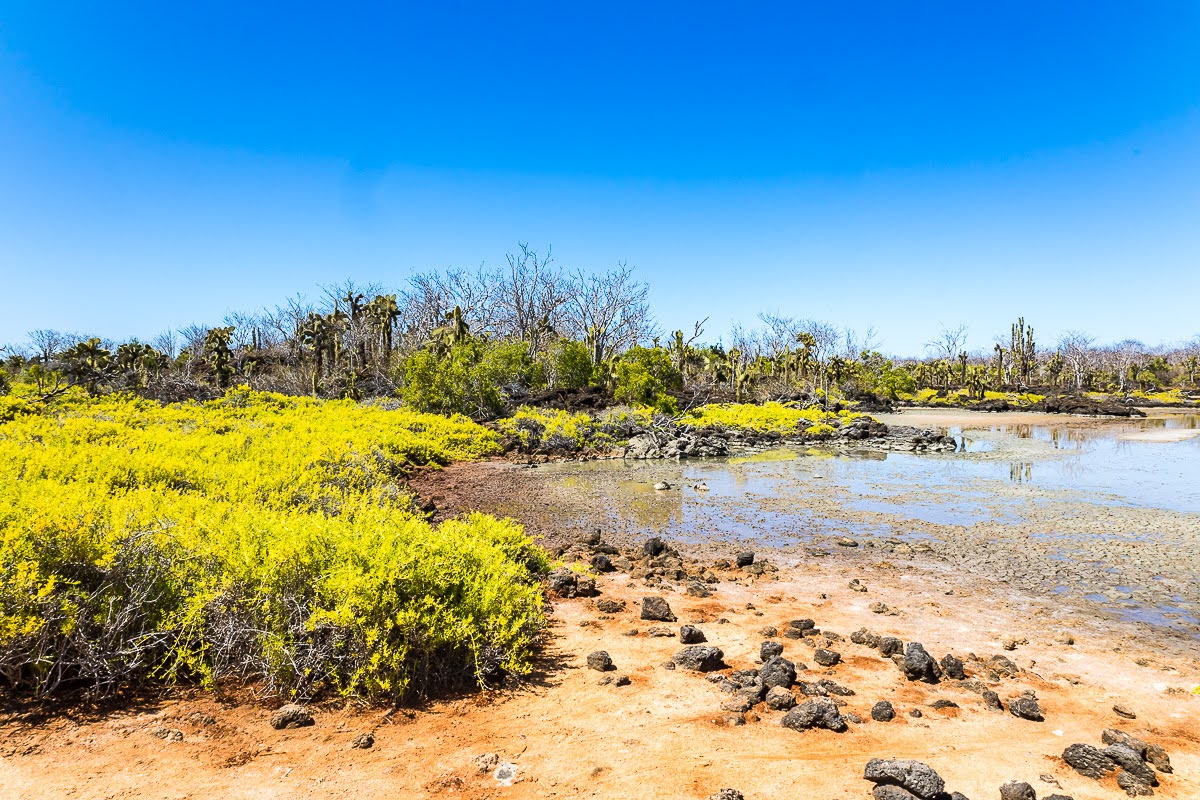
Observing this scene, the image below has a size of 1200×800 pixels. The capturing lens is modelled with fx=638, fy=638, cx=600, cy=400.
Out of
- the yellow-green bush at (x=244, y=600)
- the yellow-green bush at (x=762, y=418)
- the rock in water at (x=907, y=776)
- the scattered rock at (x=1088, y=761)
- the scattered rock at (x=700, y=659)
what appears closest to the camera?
the rock in water at (x=907, y=776)

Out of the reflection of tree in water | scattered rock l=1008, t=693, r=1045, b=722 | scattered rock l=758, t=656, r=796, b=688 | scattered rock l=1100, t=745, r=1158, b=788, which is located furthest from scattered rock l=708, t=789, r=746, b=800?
the reflection of tree in water

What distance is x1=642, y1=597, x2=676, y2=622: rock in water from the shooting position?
6.27 meters

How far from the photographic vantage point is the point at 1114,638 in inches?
232

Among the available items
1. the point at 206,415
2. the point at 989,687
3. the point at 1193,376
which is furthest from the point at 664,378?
the point at 1193,376

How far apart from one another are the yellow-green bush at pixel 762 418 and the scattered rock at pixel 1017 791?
884 inches

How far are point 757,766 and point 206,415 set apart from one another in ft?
57.9

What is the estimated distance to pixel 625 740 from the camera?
3967mm

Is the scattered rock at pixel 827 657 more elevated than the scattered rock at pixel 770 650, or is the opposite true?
the scattered rock at pixel 770 650

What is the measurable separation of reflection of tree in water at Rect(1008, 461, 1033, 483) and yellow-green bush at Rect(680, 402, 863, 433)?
30.6ft

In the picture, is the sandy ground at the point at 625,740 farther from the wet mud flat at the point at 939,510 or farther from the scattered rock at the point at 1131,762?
the wet mud flat at the point at 939,510

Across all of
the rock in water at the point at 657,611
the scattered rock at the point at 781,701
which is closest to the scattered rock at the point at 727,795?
the scattered rock at the point at 781,701

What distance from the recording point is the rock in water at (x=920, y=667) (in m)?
4.82

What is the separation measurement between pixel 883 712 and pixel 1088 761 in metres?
1.08

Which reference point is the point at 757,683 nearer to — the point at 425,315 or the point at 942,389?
the point at 425,315
